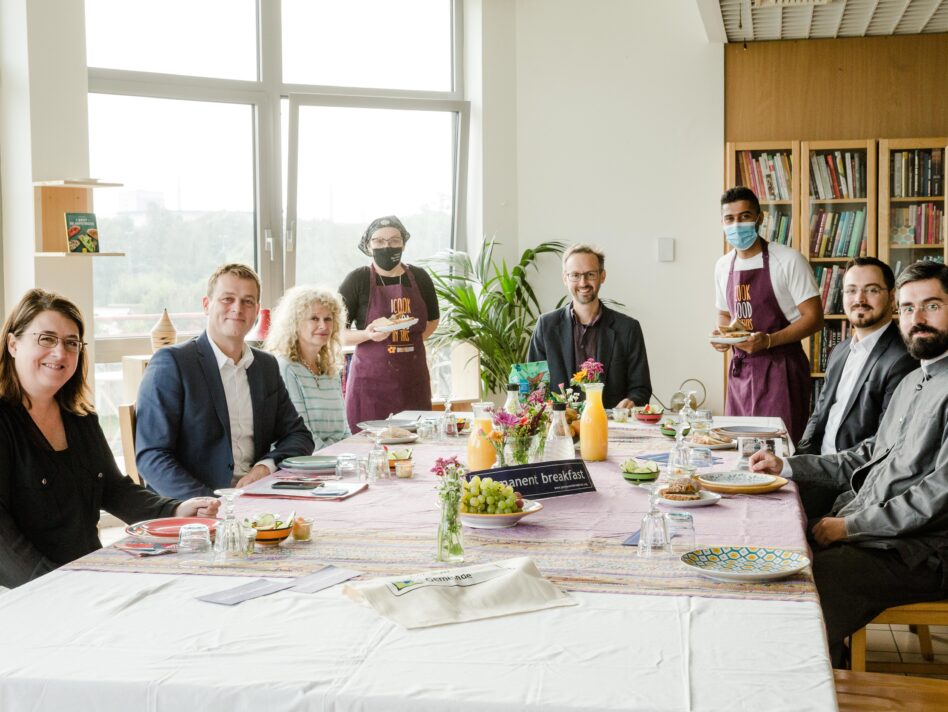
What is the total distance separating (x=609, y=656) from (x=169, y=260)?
15.8 feet

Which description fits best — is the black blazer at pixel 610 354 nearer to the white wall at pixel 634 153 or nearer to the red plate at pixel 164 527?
the white wall at pixel 634 153

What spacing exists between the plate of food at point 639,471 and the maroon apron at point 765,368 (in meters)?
2.02

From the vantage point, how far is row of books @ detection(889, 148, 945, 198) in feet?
19.2

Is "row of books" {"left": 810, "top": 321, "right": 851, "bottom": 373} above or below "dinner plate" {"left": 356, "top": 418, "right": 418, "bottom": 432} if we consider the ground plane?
above

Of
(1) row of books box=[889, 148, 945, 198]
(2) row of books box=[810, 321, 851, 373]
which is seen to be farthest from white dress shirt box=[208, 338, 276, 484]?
(1) row of books box=[889, 148, 945, 198]

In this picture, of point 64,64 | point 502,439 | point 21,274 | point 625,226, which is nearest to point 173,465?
point 502,439

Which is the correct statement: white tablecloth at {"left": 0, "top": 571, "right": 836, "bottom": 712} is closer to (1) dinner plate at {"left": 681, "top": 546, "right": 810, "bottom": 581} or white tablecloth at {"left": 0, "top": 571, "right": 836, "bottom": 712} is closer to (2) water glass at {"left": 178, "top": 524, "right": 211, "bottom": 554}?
(1) dinner plate at {"left": 681, "top": 546, "right": 810, "bottom": 581}

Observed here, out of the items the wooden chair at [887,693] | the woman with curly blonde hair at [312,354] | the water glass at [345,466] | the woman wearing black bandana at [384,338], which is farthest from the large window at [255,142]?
the wooden chair at [887,693]

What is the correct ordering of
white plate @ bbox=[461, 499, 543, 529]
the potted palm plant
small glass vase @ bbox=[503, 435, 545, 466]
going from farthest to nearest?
1. the potted palm plant
2. small glass vase @ bbox=[503, 435, 545, 466]
3. white plate @ bbox=[461, 499, 543, 529]

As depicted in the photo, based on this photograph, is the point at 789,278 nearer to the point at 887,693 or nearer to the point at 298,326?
the point at 298,326

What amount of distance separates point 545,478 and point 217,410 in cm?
120

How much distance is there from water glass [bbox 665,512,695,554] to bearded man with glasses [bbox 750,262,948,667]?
63 centimetres

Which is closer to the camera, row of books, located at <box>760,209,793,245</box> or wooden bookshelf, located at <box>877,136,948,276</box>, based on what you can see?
wooden bookshelf, located at <box>877,136,948,276</box>

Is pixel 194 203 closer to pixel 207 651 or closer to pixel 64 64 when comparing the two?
pixel 64 64
